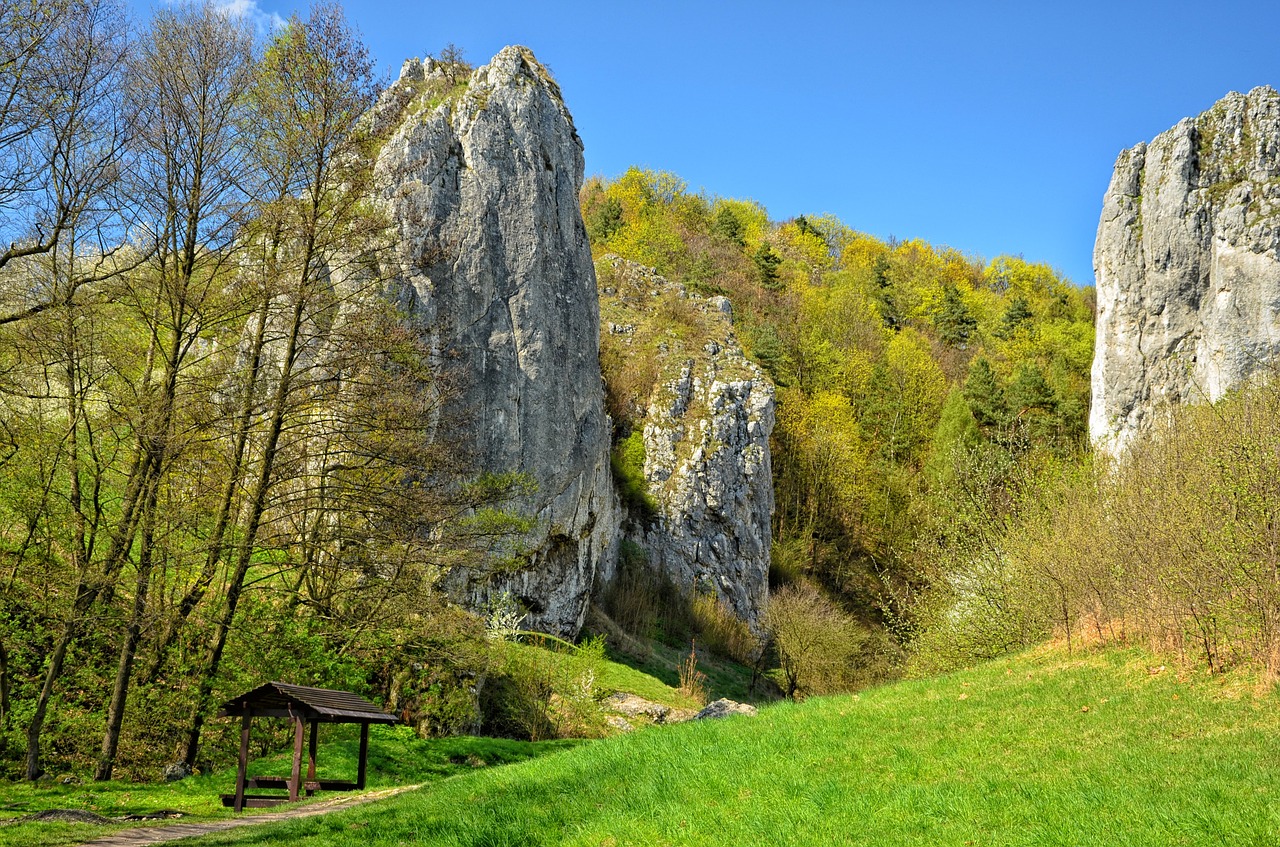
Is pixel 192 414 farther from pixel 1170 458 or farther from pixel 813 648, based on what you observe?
pixel 813 648

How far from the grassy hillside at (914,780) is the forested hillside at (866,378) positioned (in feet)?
46.3

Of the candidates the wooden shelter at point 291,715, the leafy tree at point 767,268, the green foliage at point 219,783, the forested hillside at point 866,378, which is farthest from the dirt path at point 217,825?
the leafy tree at point 767,268

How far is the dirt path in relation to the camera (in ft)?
25.4

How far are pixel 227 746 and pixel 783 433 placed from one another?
1346 inches

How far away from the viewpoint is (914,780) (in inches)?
313

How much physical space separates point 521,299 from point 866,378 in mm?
29860

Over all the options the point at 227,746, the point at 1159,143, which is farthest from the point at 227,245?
the point at 1159,143

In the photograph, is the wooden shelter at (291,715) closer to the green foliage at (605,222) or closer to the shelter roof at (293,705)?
the shelter roof at (293,705)

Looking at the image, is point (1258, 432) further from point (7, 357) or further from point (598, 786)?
point (7, 357)

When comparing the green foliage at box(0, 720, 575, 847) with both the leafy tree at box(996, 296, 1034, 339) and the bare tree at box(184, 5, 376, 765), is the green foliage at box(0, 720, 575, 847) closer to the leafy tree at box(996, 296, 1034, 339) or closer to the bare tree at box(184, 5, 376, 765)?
the bare tree at box(184, 5, 376, 765)

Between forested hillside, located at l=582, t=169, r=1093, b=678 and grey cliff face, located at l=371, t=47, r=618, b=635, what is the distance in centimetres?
976

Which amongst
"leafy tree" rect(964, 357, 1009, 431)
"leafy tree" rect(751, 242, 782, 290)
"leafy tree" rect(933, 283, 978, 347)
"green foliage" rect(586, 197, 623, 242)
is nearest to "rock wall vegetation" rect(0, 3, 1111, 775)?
"leafy tree" rect(964, 357, 1009, 431)

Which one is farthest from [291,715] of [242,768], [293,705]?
[242,768]

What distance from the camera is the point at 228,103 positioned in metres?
13.2
